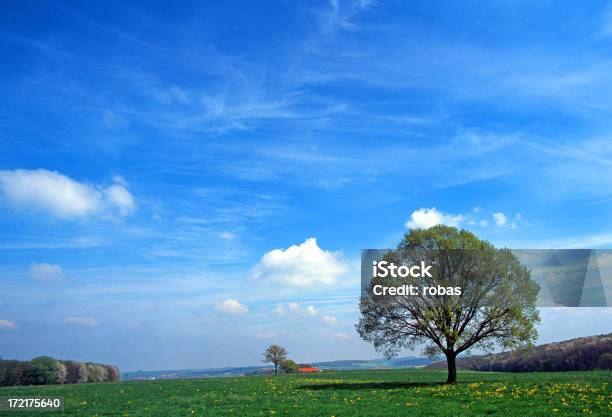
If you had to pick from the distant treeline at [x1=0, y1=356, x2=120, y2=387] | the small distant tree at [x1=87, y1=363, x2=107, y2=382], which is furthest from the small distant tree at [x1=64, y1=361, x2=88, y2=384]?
the small distant tree at [x1=87, y1=363, x2=107, y2=382]

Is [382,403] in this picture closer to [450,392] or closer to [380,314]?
[450,392]

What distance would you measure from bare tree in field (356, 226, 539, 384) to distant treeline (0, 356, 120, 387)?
87424 mm

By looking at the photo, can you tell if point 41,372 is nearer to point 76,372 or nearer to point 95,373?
point 76,372

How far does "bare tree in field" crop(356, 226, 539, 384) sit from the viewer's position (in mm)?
42812

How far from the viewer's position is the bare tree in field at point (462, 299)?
42.8m

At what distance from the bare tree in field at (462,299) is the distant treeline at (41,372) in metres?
87.4

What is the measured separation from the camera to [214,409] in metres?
32.5

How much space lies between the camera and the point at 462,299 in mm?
43031

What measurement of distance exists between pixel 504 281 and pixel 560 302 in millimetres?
9493

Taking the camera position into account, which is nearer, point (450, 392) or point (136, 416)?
point (136, 416)

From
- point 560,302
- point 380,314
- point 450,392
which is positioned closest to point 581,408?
point 450,392

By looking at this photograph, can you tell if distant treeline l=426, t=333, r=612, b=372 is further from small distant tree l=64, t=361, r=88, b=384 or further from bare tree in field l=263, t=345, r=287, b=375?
small distant tree l=64, t=361, r=88, b=384

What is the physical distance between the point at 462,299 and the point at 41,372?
9446 centimetres

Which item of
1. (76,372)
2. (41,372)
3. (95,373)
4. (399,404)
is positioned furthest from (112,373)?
(399,404)
